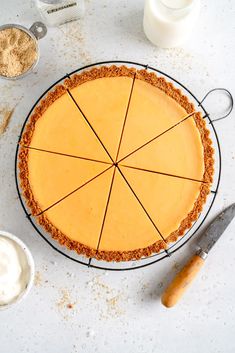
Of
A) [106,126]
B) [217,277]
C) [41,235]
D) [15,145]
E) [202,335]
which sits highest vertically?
[106,126]

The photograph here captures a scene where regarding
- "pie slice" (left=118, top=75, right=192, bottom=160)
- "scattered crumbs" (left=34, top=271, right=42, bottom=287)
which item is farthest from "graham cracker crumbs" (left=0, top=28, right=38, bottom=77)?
"scattered crumbs" (left=34, top=271, right=42, bottom=287)

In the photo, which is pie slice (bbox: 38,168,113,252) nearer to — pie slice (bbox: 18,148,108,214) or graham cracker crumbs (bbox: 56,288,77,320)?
pie slice (bbox: 18,148,108,214)

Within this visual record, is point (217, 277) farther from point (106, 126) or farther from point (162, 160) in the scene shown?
point (106, 126)

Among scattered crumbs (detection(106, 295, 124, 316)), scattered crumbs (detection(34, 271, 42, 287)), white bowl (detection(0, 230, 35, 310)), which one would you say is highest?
white bowl (detection(0, 230, 35, 310))

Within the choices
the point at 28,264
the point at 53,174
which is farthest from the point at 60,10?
the point at 28,264

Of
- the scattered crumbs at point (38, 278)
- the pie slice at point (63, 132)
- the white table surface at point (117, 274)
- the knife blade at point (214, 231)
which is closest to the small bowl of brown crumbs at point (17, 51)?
the white table surface at point (117, 274)

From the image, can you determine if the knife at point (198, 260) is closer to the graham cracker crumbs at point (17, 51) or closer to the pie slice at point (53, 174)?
the pie slice at point (53, 174)

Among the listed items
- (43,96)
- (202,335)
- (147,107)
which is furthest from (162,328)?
(43,96)

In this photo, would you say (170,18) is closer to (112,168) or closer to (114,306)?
(112,168)
